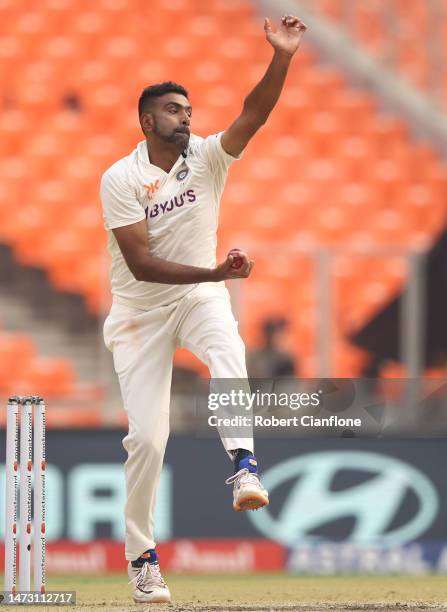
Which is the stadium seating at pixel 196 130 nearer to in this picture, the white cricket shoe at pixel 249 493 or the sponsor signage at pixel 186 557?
the sponsor signage at pixel 186 557

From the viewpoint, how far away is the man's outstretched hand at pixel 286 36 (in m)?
5.23

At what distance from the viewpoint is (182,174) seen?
5.59 metres

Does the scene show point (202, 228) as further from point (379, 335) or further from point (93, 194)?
point (93, 194)

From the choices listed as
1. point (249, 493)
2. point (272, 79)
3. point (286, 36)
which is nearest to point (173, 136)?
point (272, 79)

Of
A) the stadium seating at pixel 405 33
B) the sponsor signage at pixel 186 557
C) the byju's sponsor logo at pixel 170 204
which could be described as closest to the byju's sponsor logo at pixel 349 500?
the sponsor signage at pixel 186 557

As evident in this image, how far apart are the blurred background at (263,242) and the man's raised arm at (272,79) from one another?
2.54 metres

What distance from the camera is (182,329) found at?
5.63 m

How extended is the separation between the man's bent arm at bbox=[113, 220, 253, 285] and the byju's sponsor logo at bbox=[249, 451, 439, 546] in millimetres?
2993

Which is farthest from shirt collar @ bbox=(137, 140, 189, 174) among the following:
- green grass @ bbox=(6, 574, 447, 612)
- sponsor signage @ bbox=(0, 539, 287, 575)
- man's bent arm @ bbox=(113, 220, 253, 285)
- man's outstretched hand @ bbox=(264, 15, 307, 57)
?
sponsor signage @ bbox=(0, 539, 287, 575)

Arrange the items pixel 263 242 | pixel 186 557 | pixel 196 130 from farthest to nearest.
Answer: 1. pixel 196 130
2. pixel 263 242
3. pixel 186 557

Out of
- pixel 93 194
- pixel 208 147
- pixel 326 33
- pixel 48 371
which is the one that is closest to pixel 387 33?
pixel 326 33

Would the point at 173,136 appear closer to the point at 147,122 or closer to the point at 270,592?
the point at 147,122

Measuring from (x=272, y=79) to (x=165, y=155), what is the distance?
25.2 inches

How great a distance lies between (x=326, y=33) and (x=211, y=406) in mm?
8130
